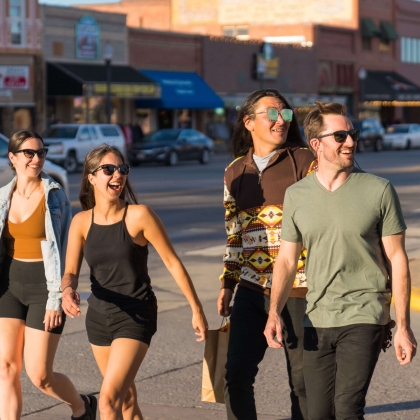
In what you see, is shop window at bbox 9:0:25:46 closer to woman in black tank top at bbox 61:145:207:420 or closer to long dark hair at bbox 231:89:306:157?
long dark hair at bbox 231:89:306:157

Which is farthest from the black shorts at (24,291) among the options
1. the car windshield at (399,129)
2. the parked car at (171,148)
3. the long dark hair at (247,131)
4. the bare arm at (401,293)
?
the car windshield at (399,129)

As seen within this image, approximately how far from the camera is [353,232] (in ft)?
13.8

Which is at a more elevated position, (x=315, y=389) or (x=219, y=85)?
(x=219, y=85)

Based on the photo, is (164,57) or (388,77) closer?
(164,57)

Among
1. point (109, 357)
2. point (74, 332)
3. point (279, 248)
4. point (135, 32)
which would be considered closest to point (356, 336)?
point (279, 248)

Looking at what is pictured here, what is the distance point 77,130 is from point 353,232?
29089mm

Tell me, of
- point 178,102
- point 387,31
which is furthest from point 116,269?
point 387,31

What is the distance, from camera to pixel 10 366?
5.17m

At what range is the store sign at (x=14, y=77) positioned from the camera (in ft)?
122

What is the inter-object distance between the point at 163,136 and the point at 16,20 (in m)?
7.64

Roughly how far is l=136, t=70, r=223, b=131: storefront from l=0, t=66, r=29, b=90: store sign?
7831 millimetres

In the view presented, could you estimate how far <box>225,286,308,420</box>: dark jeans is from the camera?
485cm

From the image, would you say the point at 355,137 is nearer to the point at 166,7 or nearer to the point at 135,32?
the point at 135,32

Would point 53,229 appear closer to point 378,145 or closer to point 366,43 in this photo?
point 378,145
